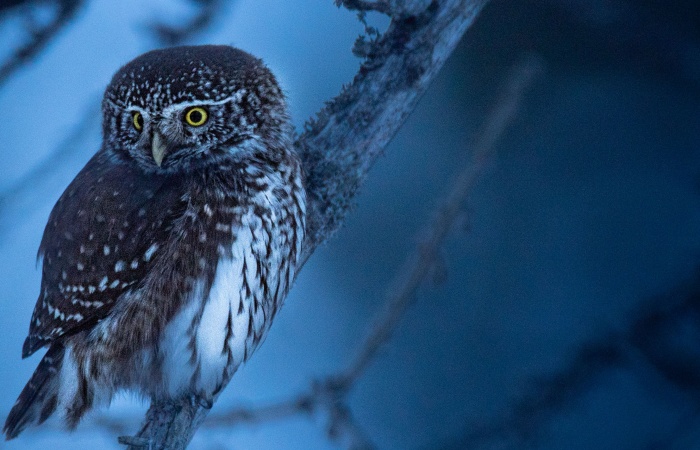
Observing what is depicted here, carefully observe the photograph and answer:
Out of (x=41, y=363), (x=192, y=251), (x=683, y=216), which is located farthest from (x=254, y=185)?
(x=683, y=216)

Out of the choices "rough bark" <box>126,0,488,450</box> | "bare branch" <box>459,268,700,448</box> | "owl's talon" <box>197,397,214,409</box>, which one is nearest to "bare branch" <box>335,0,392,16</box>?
"rough bark" <box>126,0,488,450</box>

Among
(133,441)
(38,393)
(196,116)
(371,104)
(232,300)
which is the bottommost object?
(133,441)

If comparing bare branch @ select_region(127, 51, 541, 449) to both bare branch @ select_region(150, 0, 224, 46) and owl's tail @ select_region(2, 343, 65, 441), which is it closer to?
owl's tail @ select_region(2, 343, 65, 441)

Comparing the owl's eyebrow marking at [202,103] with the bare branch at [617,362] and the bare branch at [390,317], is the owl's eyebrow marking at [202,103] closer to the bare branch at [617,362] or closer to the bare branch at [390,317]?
the bare branch at [390,317]

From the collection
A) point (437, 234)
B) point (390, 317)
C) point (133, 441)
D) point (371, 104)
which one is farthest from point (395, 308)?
point (133, 441)

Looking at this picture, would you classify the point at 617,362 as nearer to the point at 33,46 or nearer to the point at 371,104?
the point at 371,104

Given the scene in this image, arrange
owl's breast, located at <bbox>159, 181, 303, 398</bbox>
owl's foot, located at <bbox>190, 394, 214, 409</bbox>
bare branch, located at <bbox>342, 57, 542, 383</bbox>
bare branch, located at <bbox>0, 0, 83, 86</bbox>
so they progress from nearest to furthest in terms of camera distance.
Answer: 1. bare branch, located at <bbox>0, 0, 83, 86</bbox>
2. bare branch, located at <bbox>342, 57, 542, 383</bbox>
3. owl's breast, located at <bbox>159, 181, 303, 398</bbox>
4. owl's foot, located at <bbox>190, 394, 214, 409</bbox>

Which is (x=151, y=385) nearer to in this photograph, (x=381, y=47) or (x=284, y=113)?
(x=284, y=113)
